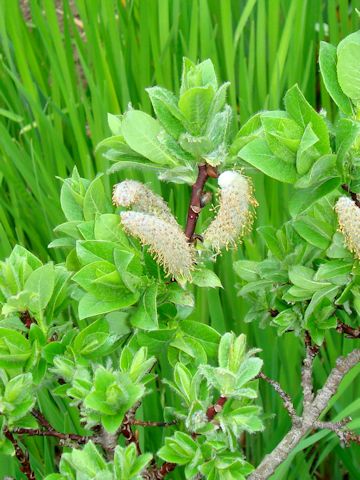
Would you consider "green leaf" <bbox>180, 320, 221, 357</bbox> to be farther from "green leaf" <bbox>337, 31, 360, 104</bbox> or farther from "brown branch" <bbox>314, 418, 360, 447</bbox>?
"green leaf" <bbox>337, 31, 360, 104</bbox>

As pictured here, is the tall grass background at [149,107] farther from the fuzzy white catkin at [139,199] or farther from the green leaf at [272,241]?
the fuzzy white catkin at [139,199]

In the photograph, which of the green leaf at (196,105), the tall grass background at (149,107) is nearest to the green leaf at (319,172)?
the green leaf at (196,105)

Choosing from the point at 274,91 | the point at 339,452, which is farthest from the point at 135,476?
the point at 274,91

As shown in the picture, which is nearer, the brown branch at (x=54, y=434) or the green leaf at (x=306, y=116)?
the green leaf at (x=306, y=116)

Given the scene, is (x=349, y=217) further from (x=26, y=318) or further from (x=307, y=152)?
(x=26, y=318)

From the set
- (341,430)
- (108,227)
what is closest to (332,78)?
(108,227)

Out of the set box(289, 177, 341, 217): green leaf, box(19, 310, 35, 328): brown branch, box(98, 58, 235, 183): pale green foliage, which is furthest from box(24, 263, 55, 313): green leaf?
box(289, 177, 341, 217): green leaf
